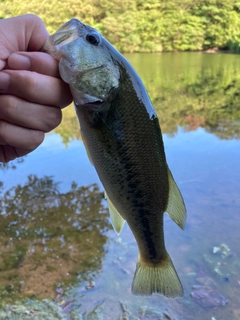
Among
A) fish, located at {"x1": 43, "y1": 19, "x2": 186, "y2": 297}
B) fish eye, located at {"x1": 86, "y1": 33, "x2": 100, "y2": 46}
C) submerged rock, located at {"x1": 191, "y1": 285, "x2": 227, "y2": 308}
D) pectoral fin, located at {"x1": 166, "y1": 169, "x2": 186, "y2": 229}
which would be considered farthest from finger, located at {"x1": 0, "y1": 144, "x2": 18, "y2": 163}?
submerged rock, located at {"x1": 191, "y1": 285, "x2": 227, "y2": 308}

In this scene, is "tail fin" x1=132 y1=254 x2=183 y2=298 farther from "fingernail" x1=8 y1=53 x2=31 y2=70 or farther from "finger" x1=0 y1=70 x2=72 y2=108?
"fingernail" x1=8 y1=53 x2=31 y2=70

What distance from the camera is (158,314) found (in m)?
3.48

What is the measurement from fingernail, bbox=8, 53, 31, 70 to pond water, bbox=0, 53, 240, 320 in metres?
2.90

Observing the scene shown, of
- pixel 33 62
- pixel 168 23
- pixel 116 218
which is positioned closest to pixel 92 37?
pixel 33 62

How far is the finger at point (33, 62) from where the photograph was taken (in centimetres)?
123

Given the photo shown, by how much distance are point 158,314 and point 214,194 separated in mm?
2677

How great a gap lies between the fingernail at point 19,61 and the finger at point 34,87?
2cm

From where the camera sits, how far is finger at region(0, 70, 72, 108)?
4.02ft

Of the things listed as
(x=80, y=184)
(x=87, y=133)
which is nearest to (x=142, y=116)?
(x=87, y=133)

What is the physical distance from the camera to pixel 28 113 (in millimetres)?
1312

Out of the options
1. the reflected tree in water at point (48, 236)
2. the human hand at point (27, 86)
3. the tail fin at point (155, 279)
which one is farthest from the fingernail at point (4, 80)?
the reflected tree in water at point (48, 236)

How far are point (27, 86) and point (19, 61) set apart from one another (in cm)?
9

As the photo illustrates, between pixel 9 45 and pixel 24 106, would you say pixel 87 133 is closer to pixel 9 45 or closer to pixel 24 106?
pixel 24 106

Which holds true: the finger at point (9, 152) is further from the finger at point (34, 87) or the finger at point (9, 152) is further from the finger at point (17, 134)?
the finger at point (34, 87)
